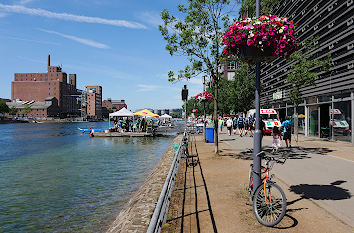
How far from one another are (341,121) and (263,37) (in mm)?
18687

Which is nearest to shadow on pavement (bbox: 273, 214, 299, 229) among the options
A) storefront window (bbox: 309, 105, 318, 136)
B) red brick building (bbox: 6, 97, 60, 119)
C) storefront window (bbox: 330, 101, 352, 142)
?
storefront window (bbox: 330, 101, 352, 142)

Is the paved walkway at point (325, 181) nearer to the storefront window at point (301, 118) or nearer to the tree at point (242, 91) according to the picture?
the storefront window at point (301, 118)

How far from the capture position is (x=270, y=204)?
5035 mm

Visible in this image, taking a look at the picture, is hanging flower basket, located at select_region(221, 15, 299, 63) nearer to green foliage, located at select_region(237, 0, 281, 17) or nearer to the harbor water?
the harbor water

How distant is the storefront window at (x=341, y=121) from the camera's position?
1998 centimetres

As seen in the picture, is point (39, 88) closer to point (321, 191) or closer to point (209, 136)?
point (209, 136)

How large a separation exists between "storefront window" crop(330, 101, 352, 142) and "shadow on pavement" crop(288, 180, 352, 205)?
47.1ft

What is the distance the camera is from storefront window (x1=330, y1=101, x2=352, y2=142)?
20.0 metres

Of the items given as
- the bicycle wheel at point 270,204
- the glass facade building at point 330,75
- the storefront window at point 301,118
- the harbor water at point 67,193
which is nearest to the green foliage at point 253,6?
the glass facade building at point 330,75

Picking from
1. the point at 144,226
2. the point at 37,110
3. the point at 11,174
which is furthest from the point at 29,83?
the point at 144,226

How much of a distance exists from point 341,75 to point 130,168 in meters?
16.5

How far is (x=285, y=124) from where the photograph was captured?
15.6m

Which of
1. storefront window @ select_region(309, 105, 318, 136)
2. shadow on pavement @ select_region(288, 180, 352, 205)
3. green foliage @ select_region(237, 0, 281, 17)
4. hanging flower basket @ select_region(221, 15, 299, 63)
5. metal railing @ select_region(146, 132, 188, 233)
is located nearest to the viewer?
metal railing @ select_region(146, 132, 188, 233)

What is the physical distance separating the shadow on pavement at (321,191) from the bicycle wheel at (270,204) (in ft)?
4.11
